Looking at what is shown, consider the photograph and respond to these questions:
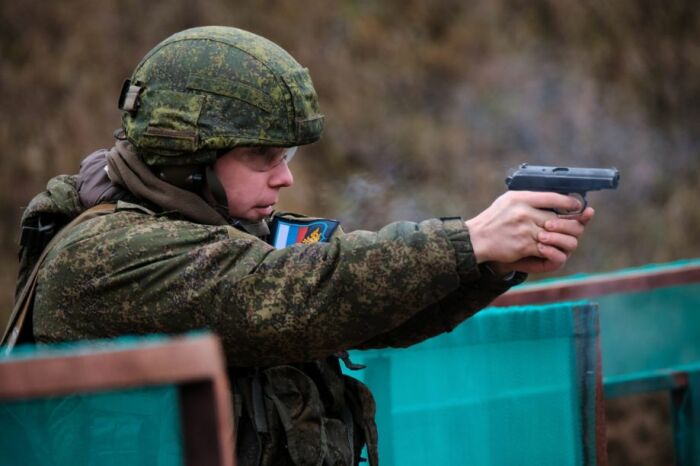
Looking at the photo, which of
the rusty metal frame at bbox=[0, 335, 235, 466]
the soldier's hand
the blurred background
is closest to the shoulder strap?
the soldier's hand

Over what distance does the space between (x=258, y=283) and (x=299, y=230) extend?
67cm

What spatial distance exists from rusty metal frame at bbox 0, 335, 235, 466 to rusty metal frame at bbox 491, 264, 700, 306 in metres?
2.55

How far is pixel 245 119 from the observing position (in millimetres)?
2820

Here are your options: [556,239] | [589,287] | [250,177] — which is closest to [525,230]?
[556,239]

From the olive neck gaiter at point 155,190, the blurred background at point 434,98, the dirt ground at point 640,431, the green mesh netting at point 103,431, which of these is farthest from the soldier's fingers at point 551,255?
the blurred background at point 434,98

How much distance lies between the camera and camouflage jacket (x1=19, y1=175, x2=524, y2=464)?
244 cm

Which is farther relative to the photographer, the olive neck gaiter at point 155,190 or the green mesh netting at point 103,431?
the olive neck gaiter at point 155,190

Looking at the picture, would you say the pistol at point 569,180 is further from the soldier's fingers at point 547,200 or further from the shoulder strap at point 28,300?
the shoulder strap at point 28,300

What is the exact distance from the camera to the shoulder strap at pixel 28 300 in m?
2.73

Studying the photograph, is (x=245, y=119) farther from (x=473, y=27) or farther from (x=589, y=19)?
(x=589, y=19)

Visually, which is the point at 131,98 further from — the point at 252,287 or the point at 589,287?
the point at 589,287

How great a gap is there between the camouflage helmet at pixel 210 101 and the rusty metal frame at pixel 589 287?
137cm

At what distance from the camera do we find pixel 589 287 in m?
4.00

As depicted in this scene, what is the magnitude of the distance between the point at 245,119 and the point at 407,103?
716cm
